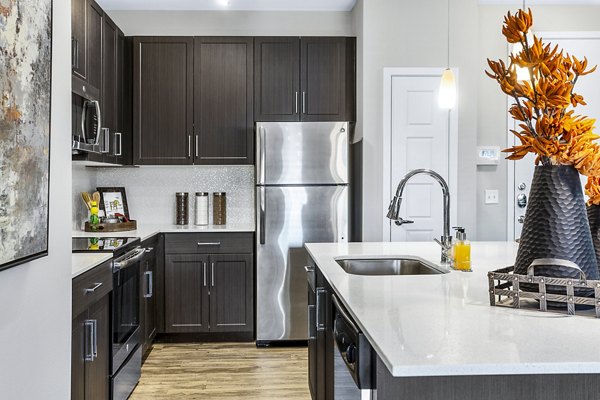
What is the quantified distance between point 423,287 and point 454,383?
25.2 inches

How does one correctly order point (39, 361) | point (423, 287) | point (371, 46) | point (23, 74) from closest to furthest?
point (23, 74), point (39, 361), point (423, 287), point (371, 46)

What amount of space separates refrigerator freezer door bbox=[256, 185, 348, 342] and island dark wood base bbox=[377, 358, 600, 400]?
10.1ft

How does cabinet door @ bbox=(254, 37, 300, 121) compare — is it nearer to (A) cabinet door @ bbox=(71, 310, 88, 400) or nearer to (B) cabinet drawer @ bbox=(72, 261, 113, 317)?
(B) cabinet drawer @ bbox=(72, 261, 113, 317)

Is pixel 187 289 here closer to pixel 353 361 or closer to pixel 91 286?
pixel 91 286

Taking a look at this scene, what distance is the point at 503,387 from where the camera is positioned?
123 centimetres

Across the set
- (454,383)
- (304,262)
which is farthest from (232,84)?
(454,383)

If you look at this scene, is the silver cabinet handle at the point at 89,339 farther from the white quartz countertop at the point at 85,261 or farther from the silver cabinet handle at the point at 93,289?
the white quartz countertop at the point at 85,261

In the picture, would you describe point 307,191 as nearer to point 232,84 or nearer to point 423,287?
point 232,84

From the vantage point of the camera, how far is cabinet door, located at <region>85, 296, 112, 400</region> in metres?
2.50

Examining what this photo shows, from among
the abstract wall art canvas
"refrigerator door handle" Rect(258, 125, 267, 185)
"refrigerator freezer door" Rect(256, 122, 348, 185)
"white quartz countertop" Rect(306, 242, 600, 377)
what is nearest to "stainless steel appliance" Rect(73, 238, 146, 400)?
"refrigerator door handle" Rect(258, 125, 267, 185)

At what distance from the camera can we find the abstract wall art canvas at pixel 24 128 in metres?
1.38

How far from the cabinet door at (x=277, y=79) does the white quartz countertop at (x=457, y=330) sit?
2735 millimetres

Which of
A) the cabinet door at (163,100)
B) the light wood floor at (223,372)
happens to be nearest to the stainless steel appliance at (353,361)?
the light wood floor at (223,372)

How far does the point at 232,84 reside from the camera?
459 centimetres
